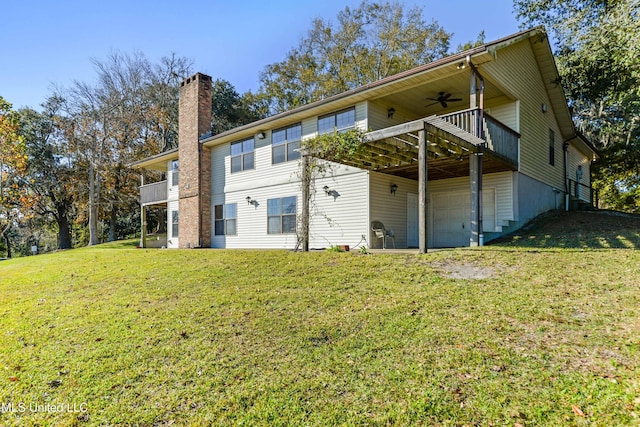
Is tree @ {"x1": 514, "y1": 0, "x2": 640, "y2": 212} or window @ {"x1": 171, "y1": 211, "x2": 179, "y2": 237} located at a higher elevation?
tree @ {"x1": 514, "y1": 0, "x2": 640, "y2": 212}

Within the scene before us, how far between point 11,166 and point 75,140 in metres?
5.60

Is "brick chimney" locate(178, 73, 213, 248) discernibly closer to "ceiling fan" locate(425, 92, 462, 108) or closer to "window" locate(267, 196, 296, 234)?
"window" locate(267, 196, 296, 234)

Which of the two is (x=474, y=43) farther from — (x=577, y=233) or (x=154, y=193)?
(x=154, y=193)

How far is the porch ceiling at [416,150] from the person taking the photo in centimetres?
818

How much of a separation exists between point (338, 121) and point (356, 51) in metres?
16.7

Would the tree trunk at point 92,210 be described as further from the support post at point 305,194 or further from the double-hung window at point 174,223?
the support post at point 305,194

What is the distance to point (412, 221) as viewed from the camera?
12.9 metres

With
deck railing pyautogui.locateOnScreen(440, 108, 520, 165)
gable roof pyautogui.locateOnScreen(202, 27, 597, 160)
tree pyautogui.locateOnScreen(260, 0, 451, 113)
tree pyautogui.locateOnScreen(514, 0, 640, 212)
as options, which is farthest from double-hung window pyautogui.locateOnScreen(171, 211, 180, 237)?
tree pyautogui.locateOnScreen(514, 0, 640, 212)

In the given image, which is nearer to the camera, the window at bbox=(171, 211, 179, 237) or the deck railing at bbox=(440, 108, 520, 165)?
the deck railing at bbox=(440, 108, 520, 165)

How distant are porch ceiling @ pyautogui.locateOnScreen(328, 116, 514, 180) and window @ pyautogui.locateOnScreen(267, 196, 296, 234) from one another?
11.6ft

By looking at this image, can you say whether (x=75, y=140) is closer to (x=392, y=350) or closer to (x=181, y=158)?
(x=181, y=158)

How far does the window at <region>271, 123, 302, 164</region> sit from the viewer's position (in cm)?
1321

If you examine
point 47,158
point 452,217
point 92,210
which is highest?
point 47,158

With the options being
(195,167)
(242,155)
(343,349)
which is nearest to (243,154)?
(242,155)
